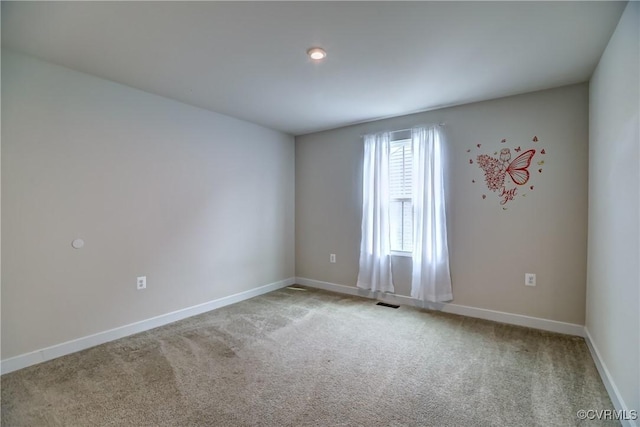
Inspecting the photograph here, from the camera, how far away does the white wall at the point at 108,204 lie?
231cm

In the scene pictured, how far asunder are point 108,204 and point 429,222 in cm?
332

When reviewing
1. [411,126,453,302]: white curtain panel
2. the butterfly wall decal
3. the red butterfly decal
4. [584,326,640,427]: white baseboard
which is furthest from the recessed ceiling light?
[584,326,640,427]: white baseboard

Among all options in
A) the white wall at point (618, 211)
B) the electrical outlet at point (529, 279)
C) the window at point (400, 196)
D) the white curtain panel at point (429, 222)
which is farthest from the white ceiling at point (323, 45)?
the electrical outlet at point (529, 279)

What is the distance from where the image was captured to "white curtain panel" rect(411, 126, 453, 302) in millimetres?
3486

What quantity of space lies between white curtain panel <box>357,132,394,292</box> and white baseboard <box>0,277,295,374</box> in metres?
1.62

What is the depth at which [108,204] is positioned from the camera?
278 cm

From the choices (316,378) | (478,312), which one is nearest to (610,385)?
(478,312)

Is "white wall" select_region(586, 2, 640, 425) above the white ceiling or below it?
below

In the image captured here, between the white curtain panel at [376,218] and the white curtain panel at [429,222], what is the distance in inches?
14.9

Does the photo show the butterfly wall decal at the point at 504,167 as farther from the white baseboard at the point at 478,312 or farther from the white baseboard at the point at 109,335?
the white baseboard at the point at 109,335

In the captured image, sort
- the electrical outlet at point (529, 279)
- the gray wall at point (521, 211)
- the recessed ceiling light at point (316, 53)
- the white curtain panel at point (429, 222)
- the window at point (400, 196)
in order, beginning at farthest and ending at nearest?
1. the window at point (400, 196)
2. the white curtain panel at point (429, 222)
3. the electrical outlet at point (529, 279)
4. the gray wall at point (521, 211)
5. the recessed ceiling light at point (316, 53)

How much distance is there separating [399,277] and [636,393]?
7.83 ft

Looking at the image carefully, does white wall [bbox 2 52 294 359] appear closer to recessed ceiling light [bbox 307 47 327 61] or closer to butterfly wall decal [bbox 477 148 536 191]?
recessed ceiling light [bbox 307 47 327 61]

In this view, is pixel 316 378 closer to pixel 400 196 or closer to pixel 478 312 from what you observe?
pixel 478 312
